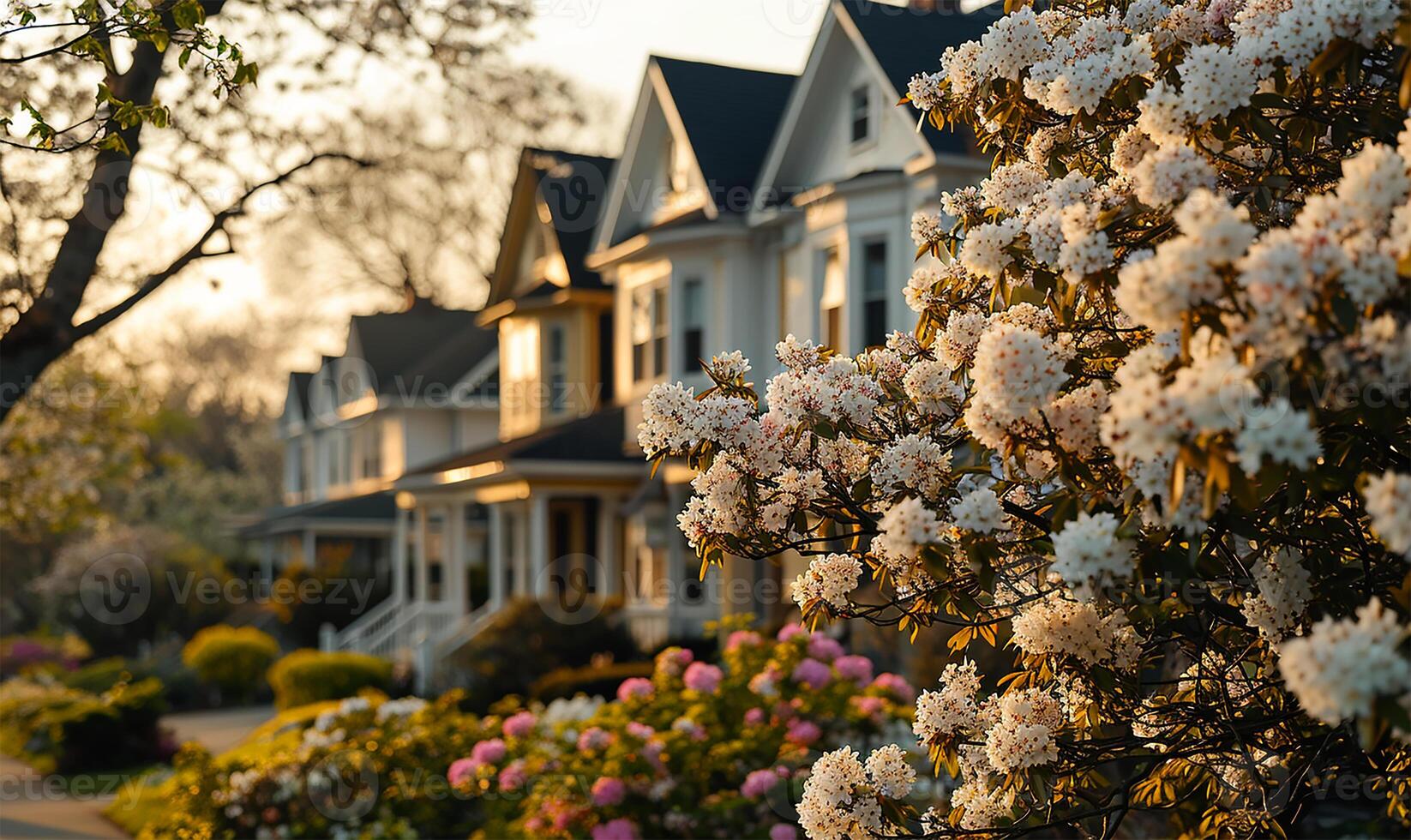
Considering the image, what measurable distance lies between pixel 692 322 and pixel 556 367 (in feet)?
19.3

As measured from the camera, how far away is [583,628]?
2052 cm

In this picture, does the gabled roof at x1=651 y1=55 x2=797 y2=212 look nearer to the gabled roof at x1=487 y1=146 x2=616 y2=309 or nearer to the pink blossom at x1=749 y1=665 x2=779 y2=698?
the gabled roof at x1=487 y1=146 x2=616 y2=309

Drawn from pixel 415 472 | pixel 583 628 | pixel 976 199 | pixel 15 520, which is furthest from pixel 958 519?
pixel 415 472

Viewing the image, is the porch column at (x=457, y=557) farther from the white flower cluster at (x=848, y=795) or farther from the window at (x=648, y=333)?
the white flower cluster at (x=848, y=795)

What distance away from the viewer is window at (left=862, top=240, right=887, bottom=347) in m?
17.0

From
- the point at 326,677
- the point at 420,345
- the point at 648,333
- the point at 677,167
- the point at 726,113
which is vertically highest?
the point at 726,113

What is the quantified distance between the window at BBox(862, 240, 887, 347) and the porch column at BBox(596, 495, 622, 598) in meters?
7.52

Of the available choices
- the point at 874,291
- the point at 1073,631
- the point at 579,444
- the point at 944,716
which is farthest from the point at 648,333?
the point at 1073,631

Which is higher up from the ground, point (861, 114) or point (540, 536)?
point (861, 114)

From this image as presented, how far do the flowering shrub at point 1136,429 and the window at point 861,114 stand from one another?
12.7m

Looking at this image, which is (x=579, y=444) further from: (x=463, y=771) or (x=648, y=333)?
(x=463, y=771)

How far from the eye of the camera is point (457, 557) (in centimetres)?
2709

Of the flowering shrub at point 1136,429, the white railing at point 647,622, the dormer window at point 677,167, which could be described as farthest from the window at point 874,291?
the flowering shrub at point 1136,429

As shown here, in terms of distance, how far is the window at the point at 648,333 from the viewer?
70.9 ft
